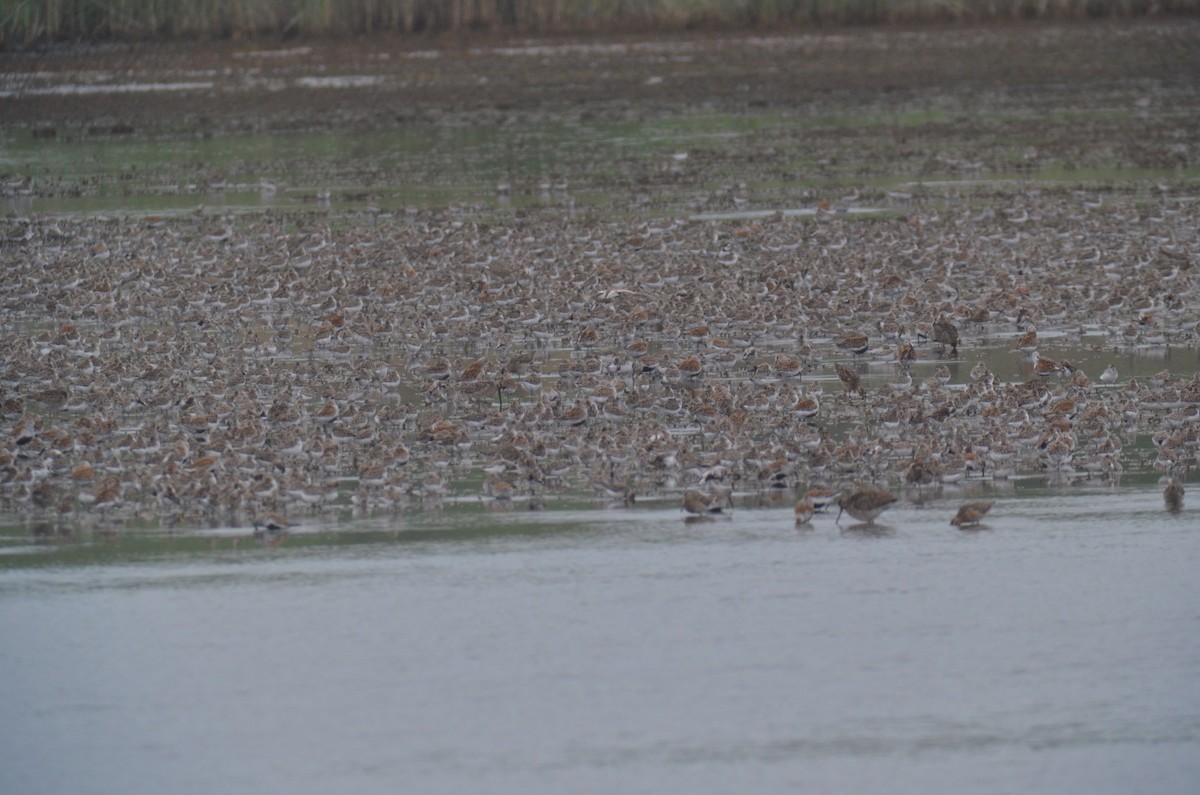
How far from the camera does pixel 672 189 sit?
89.4 ft

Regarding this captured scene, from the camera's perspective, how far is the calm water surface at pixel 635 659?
7898mm

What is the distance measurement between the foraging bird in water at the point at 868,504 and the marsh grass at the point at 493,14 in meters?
39.6

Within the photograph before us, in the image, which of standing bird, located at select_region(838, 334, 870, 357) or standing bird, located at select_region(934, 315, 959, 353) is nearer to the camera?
standing bird, located at select_region(838, 334, 870, 357)

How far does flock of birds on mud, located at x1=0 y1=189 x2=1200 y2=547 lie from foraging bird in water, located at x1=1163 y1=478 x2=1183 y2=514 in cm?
3

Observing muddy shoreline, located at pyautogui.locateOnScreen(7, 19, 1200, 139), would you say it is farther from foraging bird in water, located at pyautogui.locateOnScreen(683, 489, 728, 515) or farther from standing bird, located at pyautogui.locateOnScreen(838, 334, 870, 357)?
foraging bird in water, located at pyautogui.locateOnScreen(683, 489, 728, 515)

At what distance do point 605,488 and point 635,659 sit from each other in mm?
2667

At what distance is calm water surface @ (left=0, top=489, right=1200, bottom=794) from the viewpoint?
7.90 meters

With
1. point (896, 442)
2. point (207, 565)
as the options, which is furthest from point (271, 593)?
point (896, 442)

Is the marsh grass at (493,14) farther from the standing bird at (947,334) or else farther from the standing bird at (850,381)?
the standing bird at (850,381)

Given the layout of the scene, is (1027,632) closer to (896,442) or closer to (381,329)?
(896,442)

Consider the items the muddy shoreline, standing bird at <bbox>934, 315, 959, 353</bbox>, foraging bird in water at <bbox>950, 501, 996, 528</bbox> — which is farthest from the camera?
the muddy shoreline

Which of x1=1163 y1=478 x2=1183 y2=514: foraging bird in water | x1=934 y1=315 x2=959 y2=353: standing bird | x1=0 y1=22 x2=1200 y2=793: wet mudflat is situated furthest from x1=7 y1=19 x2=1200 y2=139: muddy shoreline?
x1=1163 y1=478 x2=1183 y2=514: foraging bird in water

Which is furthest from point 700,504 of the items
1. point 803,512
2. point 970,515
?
point 970,515

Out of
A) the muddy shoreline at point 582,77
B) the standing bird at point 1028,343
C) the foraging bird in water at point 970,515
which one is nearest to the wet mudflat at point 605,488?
the standing bird at point 1028,343
